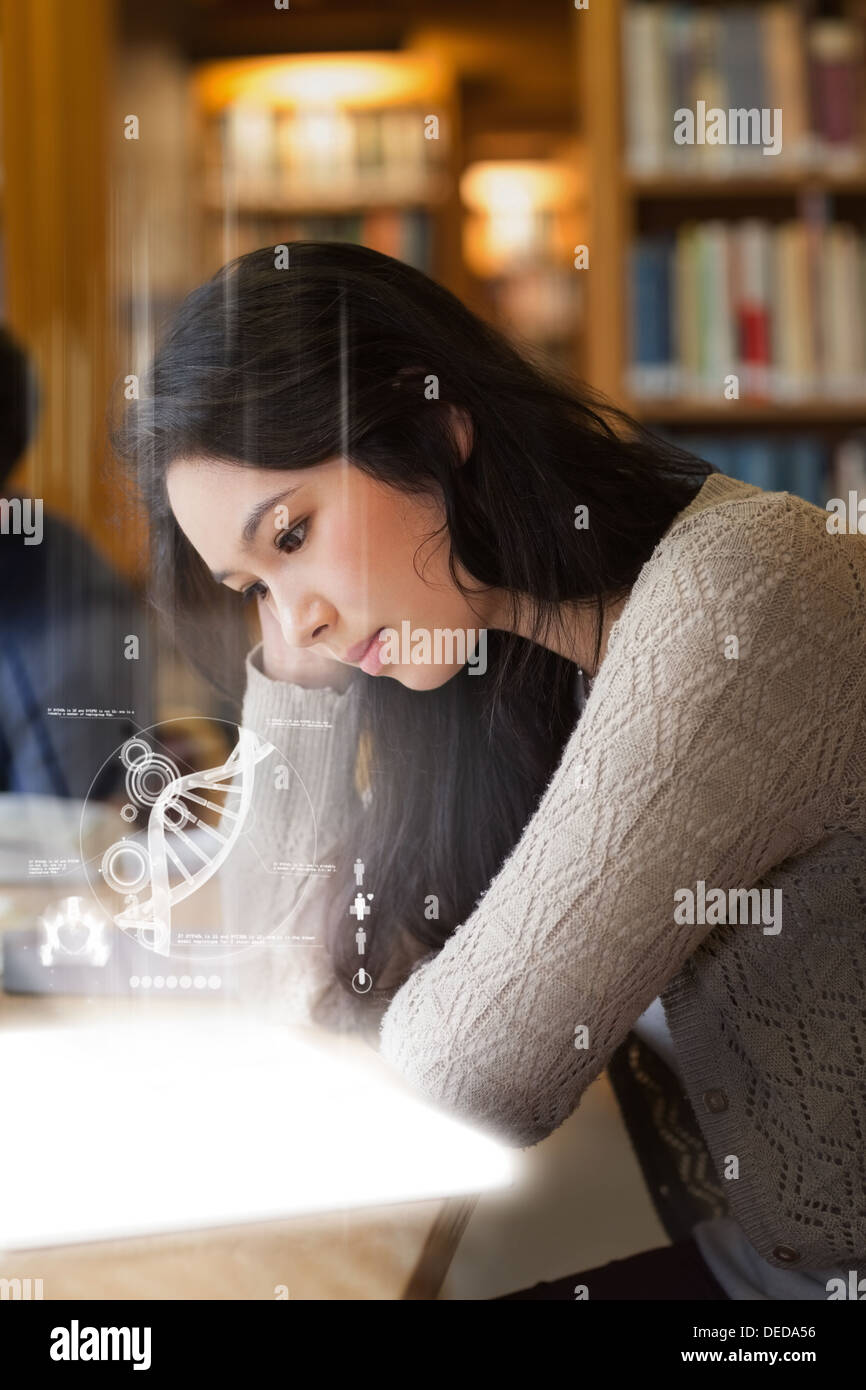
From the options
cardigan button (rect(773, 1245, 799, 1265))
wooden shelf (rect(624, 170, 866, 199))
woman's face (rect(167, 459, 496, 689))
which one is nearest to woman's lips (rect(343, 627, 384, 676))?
woman's face (rect(167, 459, 496, 689))

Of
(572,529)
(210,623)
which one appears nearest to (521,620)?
(572,529)

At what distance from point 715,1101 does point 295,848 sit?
0.25m

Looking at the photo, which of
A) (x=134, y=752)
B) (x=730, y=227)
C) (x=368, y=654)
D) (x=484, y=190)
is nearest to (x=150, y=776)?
(x=134, y=752)

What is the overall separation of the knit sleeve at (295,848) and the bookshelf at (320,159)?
0.73 feet

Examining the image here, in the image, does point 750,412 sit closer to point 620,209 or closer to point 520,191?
point 620,209

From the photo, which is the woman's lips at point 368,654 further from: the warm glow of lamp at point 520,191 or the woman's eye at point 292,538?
the warm glow of lamp at point 520,191

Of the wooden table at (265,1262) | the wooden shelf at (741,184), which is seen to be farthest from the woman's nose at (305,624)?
the wooden shelf at (741,184)

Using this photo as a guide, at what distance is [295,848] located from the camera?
0.61m

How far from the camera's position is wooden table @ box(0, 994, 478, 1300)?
52 cm

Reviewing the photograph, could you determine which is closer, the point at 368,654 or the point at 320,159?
the point at 368,654

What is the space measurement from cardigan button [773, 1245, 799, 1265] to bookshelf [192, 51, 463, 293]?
506 mm

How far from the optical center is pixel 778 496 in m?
0.63

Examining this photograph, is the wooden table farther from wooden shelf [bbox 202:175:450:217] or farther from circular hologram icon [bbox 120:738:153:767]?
wooden shelf [bbox 202:175:450:217]
